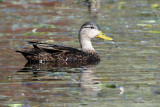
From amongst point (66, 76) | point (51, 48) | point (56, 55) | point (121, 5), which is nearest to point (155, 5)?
point (121, 5)

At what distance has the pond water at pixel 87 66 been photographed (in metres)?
9.16

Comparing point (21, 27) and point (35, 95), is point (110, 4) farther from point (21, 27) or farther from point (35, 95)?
point (35, 95)

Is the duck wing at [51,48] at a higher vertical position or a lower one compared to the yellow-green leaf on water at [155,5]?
lower

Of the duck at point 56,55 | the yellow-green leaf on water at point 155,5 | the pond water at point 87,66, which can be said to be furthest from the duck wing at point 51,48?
the yellow-green leaf on water at point 155,5

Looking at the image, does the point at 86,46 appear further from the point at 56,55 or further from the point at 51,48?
the point at 51,48

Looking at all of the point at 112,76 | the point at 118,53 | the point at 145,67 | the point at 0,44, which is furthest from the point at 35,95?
the point at 0,44

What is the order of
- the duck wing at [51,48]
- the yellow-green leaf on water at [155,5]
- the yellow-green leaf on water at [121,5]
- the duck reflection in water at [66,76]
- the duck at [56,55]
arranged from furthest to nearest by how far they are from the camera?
the yellow-green leaf on water at [121,5] < the yellow-green leaf on water at [155,5] < the duck at [56,55] < the duck wing at [51,48] < the duck reflection in water at [66,76]

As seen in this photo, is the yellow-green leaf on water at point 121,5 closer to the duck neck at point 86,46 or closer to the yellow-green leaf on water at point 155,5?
the yellow-green leaf on water at point 155,5

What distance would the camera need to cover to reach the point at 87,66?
494 inches

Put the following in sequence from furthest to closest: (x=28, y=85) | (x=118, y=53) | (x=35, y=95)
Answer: (x=118, y=53) → (x=28, y=85) → (x=35, y=95)

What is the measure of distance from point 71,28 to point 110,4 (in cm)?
648

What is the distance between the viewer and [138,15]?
20438 millimetres

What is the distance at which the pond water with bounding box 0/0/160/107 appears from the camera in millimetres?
9156

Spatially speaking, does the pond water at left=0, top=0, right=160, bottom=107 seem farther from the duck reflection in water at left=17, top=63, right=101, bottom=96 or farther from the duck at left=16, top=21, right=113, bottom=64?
the duck at left=16, top=21, right=113, bottom=64
